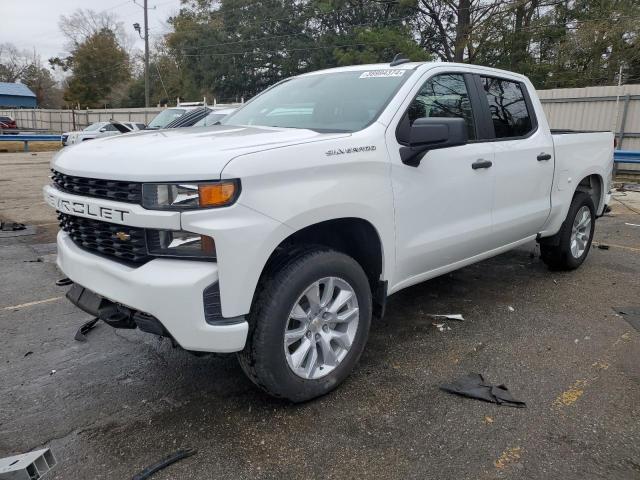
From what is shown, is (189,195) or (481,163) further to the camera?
(481,163)

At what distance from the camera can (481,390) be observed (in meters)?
3.22

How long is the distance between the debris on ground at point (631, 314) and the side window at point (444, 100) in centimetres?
202

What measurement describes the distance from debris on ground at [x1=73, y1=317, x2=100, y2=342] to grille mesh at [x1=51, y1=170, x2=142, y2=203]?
4.48 ft

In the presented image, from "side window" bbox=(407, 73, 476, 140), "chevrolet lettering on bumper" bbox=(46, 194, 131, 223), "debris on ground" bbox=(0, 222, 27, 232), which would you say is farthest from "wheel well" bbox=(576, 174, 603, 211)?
"debris on ground" bbox=(0, 222, 27, 232)

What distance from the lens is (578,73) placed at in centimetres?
2348

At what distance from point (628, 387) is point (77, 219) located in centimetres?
342

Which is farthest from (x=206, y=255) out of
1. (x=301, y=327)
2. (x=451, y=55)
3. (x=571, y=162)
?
(x=451, y=55)

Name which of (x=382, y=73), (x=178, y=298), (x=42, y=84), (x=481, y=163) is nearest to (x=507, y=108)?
(x=481, y=163)

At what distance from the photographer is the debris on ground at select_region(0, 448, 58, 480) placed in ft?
7.73

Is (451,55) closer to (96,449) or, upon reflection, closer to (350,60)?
(350,60)

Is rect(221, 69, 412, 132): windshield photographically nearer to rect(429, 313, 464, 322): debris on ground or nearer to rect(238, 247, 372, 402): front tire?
rect(238, 247, 372, 402): front tire

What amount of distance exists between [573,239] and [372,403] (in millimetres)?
3559

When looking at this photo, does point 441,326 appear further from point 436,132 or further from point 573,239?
point 573,239

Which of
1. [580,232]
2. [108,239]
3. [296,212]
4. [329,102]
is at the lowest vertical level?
[580,232]
